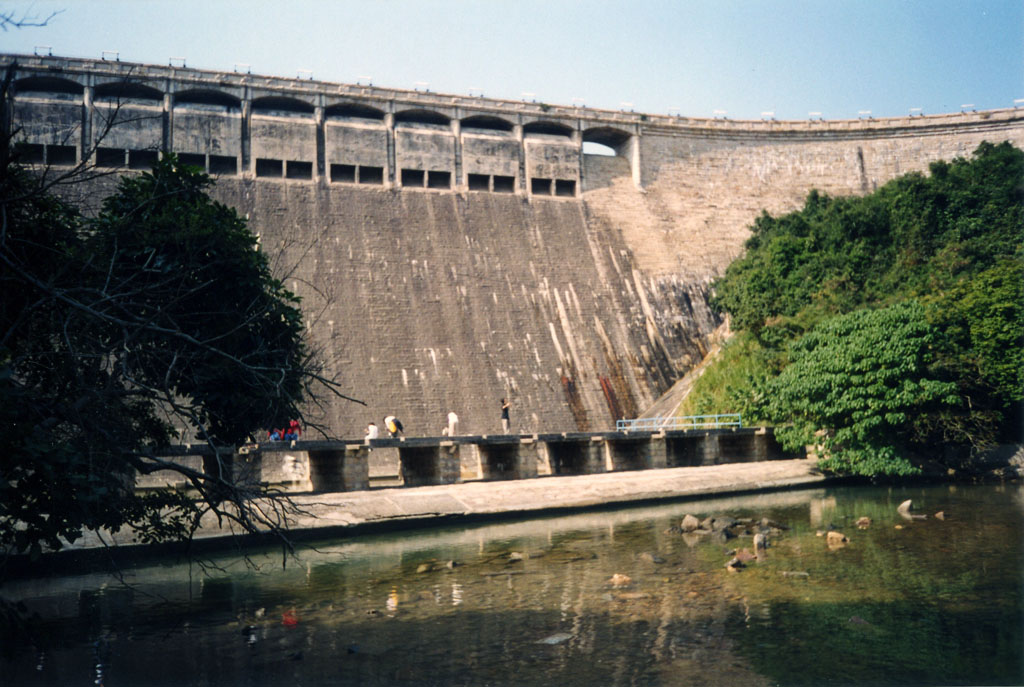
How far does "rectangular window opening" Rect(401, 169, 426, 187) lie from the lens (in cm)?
4084

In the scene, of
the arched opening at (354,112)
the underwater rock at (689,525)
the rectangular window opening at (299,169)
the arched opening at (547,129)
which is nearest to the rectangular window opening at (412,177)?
the arched opening at (354,112)

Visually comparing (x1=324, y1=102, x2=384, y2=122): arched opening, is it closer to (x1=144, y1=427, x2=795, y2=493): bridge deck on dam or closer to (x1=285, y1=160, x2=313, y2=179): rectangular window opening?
(x1=285, y1=160, x2=313, y2=179): rectangular window opening

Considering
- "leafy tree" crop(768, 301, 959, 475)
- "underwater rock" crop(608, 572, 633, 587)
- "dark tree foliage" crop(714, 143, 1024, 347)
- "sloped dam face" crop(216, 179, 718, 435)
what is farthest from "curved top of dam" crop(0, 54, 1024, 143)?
"underwater rock" crop(608, 572, 633, 587)

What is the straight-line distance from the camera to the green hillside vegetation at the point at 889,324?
78.3 feet

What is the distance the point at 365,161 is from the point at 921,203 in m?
24.5

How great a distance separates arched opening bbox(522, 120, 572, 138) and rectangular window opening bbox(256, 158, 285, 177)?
12.4 m

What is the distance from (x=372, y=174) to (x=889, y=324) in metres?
25.0

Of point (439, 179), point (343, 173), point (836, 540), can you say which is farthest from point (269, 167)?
point (836, 540)

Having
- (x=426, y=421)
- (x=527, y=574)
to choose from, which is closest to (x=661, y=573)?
(x=527, y=574)

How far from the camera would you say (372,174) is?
133 ft

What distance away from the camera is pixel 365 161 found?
39812 millimetres

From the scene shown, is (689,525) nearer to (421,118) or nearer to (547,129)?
(421,118)

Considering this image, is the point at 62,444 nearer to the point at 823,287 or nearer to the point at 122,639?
the point at 122,639

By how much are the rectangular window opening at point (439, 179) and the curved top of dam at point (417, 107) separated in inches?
114
